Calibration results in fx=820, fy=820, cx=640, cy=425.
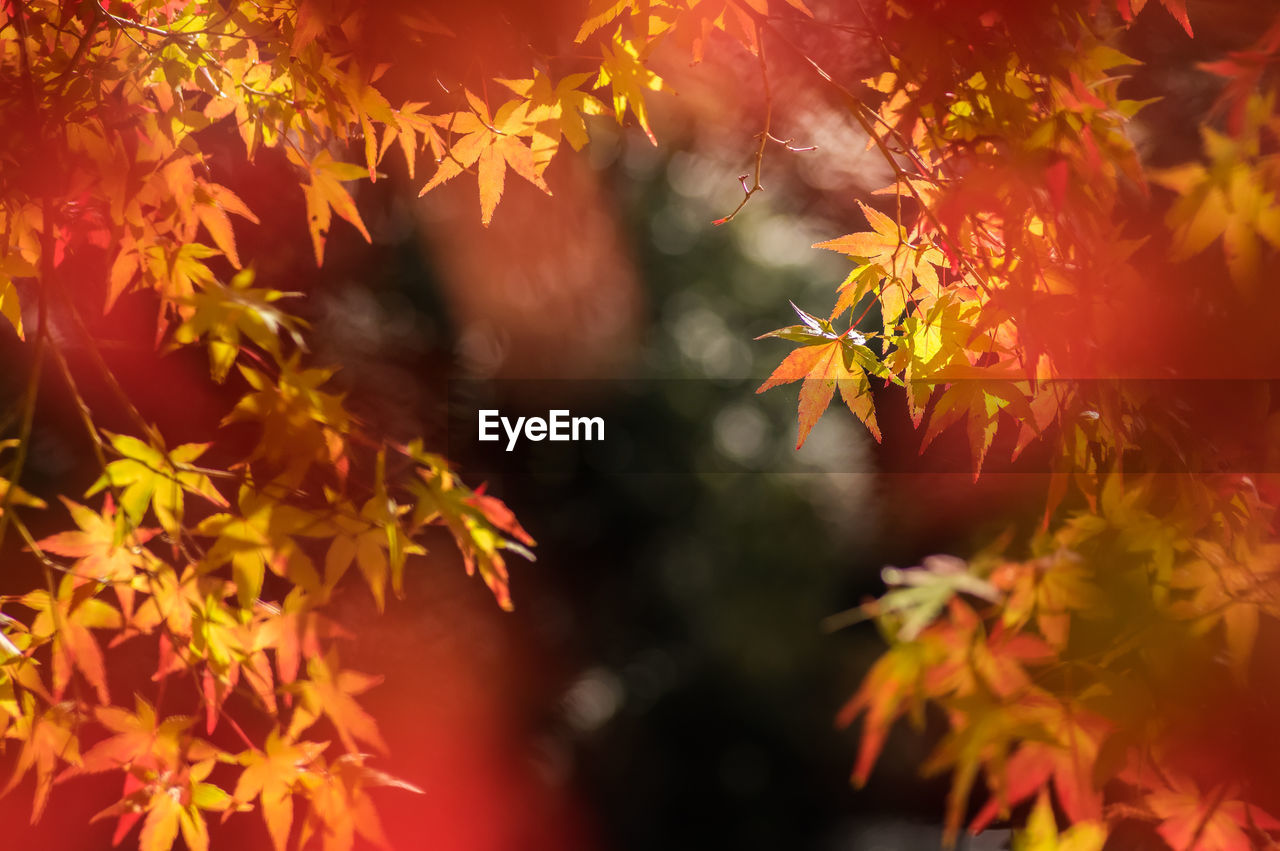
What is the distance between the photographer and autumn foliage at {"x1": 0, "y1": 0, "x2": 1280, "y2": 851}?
66 cm

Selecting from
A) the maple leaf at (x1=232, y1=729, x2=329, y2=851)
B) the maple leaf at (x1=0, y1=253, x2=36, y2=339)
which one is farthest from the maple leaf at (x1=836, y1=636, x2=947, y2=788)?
the maple leaf at (x1=0, y1=253, x2=36, y2=339)

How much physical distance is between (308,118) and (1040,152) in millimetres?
887

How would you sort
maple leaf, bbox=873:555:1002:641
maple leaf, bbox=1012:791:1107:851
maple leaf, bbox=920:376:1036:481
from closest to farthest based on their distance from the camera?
maple leaf, bbox=873:555:1002:641
maple leaf, bbox=1012:791:1107:851
maple leaf, bbox=920:376:1036:481

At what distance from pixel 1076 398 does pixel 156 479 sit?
987 mm

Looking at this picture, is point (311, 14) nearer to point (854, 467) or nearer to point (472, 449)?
point (472, 449)

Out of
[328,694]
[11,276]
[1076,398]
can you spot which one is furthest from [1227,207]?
[11,276]

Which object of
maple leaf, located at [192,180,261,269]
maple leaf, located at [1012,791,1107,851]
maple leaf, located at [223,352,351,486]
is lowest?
maple leaf, located at [1012,791,1107,851]

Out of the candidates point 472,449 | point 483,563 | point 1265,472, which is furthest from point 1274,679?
point 472,449

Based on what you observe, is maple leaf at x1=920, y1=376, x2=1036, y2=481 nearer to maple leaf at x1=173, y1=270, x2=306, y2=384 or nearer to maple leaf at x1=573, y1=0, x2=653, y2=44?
maple leaf at x1=573, y1=0, x2=653, y2=44

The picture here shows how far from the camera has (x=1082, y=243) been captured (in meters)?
0.82

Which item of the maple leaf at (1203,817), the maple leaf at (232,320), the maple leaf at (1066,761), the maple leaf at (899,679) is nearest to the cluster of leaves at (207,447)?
the maple leaf at (232,320)

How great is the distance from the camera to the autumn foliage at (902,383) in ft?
2.16

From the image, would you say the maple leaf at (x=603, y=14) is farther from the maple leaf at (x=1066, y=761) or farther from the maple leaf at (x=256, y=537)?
the maple leaf at (x=1066, y=761)

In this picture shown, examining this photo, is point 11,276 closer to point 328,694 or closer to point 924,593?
point 328,694
